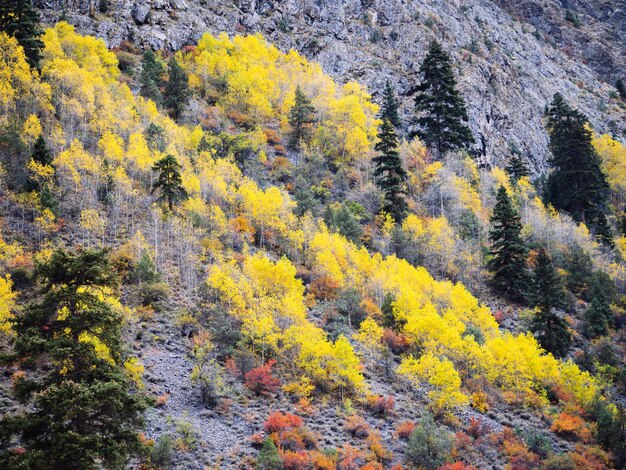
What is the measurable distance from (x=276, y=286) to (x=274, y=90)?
145 ft

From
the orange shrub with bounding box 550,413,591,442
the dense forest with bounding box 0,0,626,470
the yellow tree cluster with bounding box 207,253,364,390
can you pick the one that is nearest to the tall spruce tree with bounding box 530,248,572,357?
the dense forest with bounding box 0,0,626,470

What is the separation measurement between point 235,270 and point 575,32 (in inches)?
5239

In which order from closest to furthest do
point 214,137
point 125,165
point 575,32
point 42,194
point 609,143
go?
1. point 42,194
2. point 125,165
3. point 214,137
4. point 609,143
5. point 575,32

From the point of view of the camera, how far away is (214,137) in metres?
55.1

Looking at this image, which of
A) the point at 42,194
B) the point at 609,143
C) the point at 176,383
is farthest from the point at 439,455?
the point at 609,143

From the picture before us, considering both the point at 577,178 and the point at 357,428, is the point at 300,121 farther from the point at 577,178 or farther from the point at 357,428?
the point at 357,428

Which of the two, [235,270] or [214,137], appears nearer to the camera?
[235,270]

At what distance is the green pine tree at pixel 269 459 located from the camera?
856 inches

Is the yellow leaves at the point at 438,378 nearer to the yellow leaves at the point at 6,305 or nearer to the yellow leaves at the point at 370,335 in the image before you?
the yellow leaves at the point at 370,335

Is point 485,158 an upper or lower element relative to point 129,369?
upper

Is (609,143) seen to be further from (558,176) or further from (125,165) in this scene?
(125,165)

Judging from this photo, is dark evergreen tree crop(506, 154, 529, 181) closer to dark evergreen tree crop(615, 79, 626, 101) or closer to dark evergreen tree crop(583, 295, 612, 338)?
dark evergreen tree crop(583, 295, 612, 338)

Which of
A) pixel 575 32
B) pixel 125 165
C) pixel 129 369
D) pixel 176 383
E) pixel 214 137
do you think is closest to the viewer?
pixel 129 369

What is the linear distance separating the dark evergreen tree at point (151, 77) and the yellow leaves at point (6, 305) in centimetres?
3874
